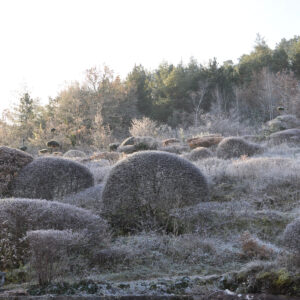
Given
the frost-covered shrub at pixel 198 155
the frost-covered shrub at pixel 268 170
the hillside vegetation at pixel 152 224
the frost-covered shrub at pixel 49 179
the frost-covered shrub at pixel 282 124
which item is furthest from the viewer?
the frost-covered shrub at pixel 282 124

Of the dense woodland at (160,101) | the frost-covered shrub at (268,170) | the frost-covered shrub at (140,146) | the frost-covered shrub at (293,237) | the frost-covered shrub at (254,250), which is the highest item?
the dense woodland at (160,101)

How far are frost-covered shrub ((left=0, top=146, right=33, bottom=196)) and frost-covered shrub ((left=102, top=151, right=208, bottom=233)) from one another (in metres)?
2.20

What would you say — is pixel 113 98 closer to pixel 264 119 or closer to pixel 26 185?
pixel 264 119

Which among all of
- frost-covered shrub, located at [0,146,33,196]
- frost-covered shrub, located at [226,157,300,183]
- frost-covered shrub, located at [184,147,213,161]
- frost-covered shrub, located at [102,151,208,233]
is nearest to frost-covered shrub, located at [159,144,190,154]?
frost-covered shrub, located at [184,147,213,161]

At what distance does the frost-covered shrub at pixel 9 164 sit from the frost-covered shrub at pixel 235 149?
6.24 metres

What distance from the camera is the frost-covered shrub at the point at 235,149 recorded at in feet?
38.8

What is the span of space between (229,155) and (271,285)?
8.96m

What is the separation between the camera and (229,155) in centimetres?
1182

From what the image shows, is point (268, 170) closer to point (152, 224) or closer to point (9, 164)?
point (152, 224)

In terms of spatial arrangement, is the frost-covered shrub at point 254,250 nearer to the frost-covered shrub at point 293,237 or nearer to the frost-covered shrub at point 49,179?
the frost-covered shrub at point 293,237

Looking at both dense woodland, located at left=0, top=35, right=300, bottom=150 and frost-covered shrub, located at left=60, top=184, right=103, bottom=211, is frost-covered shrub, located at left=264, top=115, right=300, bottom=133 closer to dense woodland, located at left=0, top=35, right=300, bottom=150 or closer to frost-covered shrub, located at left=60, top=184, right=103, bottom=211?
dense woodland, located at left=0, top=35, right=300, bottom=150

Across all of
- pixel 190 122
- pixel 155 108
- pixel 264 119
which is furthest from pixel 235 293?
pixel 155 108

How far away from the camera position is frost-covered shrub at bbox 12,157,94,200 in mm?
7361

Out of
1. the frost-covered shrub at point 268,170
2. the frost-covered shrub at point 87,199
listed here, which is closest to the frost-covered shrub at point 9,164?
the frost-covered shrub at point 87,199
